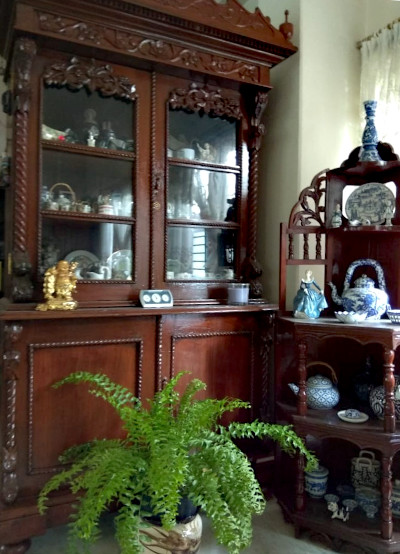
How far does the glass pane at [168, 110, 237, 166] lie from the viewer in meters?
1.92

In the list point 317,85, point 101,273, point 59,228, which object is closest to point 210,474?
point 101,273

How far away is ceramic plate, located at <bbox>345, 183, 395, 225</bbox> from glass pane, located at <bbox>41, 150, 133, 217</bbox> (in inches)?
38.8

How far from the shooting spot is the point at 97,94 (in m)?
1.77

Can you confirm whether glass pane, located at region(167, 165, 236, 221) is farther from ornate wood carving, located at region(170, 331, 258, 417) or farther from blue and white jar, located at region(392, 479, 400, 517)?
blue and white jar, located at region(392, 479, 400, 517)

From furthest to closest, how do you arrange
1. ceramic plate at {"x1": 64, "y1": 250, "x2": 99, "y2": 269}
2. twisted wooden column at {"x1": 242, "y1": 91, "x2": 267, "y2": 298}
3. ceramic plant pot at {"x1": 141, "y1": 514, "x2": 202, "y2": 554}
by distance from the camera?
twisted wooden column at {"x1": 242, "y1": 91, "x2": 267, "y2": 298} → ceramic plate at {"x1": 64, "y1": 250, "x2": 99, "y2": 269} → ceramic plant pot at {"x1": 141, "y1": 514, "x2": 202, "y2": 554}

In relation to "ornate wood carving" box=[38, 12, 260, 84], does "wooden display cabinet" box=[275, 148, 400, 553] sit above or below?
below

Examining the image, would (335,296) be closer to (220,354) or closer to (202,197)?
(220,354)

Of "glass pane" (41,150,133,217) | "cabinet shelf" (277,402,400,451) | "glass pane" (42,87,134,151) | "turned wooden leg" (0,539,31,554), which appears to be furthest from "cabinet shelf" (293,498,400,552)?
"glass pane" (42,87,134,151)

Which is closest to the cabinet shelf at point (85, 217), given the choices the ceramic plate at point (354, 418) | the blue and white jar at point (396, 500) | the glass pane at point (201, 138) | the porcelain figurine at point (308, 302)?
the glass pane at point (201, 138)

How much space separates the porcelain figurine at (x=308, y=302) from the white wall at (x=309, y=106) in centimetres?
28

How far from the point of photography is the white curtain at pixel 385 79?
2023 mm

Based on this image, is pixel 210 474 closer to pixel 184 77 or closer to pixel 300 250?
pixel 300 250

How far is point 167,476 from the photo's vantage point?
121 cm

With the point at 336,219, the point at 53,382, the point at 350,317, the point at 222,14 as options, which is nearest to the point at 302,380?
the point at 350,317
